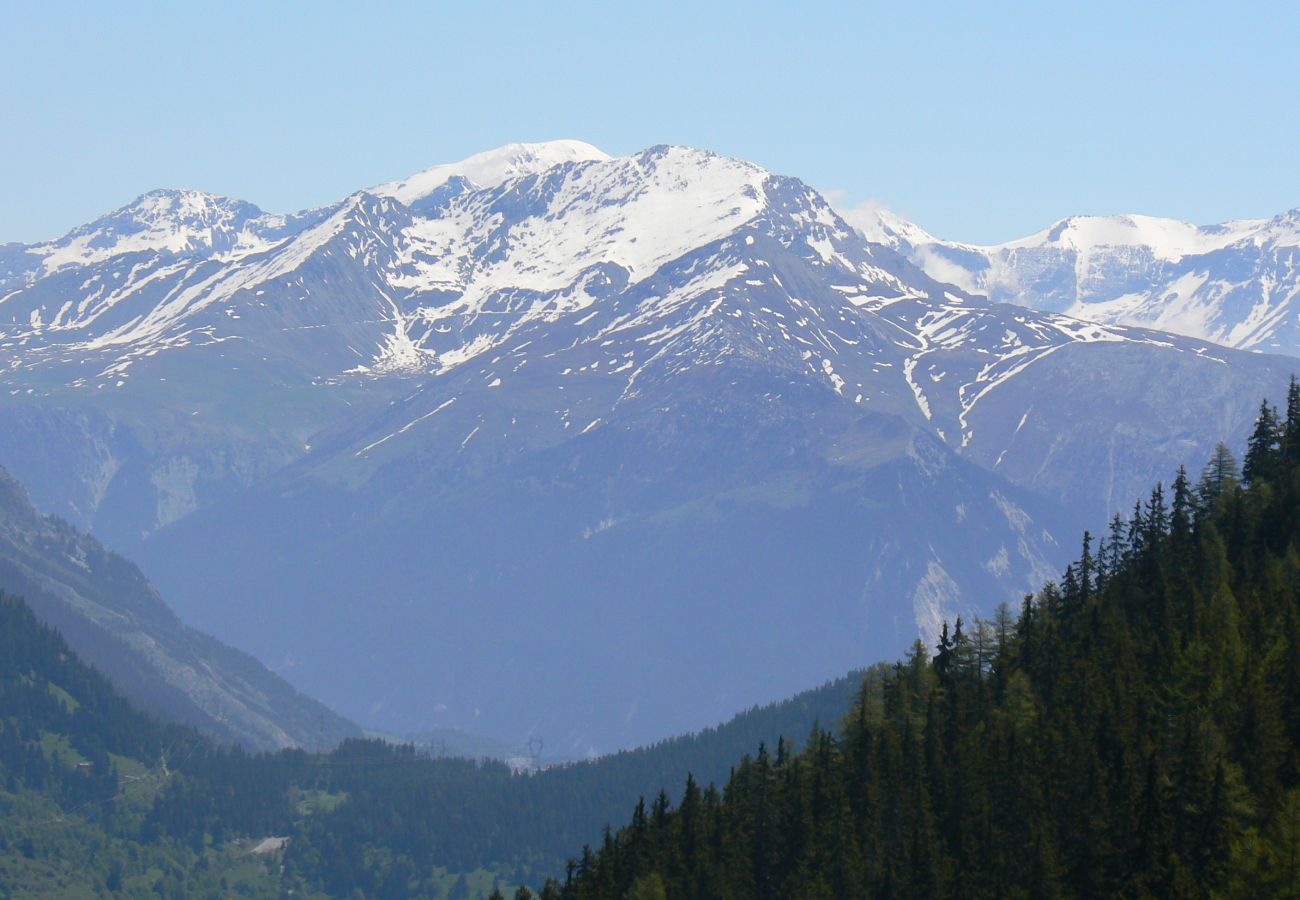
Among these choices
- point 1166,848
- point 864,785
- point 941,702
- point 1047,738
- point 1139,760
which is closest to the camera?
point 1166,848

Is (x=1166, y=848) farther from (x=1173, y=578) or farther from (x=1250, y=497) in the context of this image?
(x=1250, y=497)

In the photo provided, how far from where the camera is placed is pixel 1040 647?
186 meters

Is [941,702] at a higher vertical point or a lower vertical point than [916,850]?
higher

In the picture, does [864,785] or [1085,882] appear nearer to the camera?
[1085,882]

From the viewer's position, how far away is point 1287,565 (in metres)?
172

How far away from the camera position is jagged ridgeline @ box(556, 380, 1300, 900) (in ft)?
433

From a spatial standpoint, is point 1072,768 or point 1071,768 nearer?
point 1072,768

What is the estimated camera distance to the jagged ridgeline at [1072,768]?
131875 millimetres

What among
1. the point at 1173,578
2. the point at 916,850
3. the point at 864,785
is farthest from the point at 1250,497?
the point at 916,850

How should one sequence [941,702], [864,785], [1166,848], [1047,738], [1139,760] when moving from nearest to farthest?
[1166,848], [1139,760], [1047,738], [864,785], [941,702]

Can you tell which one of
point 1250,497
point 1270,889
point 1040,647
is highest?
point 1250,497

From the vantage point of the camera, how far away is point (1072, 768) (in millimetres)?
150000

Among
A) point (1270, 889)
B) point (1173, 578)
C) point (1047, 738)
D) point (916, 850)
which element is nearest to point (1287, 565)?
point (1173, 578)

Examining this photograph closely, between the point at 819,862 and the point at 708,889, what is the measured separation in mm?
8913
